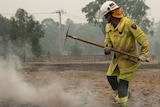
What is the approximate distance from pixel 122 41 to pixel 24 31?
36.1 m

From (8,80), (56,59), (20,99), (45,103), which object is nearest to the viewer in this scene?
(45,103)

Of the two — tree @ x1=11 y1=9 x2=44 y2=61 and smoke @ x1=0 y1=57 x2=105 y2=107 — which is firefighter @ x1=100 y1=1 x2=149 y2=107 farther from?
tree @ x1=11 y1=9 x2=44 y2=61

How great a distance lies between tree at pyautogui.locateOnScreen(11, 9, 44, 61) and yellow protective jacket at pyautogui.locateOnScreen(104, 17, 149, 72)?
1334 inches

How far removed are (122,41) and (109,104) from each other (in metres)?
1.90

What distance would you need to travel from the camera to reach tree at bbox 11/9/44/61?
41812 millimetres

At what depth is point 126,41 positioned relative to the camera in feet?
22.5

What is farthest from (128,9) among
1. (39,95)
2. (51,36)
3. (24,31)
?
(39,95)

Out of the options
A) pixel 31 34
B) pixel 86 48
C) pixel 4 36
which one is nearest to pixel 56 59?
pixel 31 34

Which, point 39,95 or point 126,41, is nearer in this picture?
point 126,41

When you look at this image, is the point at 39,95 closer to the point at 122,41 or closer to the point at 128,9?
the point at 122,41

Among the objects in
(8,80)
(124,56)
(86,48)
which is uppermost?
(124,56)

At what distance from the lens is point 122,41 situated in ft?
22.6

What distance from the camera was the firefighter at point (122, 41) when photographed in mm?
6684

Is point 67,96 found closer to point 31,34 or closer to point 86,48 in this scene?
point 31,34
